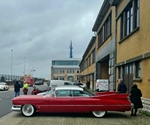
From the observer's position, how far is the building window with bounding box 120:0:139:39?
15587 mm

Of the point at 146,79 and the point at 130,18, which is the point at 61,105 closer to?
the point at 146,79

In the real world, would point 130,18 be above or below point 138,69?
above

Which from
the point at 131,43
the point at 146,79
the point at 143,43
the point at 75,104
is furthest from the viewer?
the point at 131,43

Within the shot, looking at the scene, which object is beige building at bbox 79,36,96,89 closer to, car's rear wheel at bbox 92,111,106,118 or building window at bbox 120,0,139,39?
building window at bbox 120,0,139,39

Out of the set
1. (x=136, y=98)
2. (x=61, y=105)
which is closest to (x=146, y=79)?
(x=136, y=98)

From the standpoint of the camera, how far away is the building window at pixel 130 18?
15.6 m

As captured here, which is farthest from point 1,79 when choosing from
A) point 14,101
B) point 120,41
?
point 14,101

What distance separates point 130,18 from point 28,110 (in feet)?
28.9

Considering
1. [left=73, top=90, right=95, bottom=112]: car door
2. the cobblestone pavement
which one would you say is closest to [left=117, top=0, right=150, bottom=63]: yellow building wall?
the cobblestone pavement

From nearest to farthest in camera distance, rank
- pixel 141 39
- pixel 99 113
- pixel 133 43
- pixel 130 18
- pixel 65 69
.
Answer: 1. pixel 99 113
2. pixel 141 39
3. pixel 133 43
4. pixel 130 18
5. pixel 65 69

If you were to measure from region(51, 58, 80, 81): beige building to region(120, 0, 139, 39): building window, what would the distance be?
108569mm

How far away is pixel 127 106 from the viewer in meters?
11.7

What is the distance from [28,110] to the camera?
39.4ft

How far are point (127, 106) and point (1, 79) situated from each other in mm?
60119
